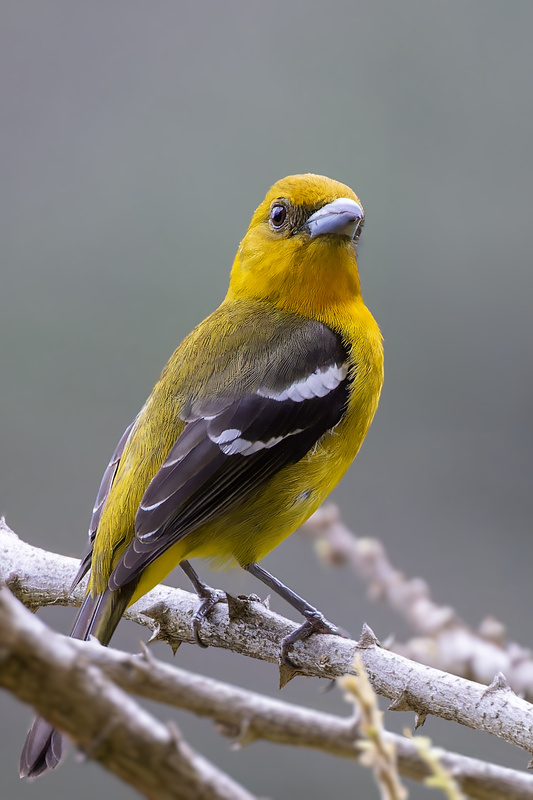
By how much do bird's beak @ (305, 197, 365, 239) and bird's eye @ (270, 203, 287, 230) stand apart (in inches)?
6.0

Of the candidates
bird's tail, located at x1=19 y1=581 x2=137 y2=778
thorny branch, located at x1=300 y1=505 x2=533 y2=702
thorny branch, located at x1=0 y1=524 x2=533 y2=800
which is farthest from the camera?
thorny branch, located at x1=300 y1=505 x2=533 y2=702

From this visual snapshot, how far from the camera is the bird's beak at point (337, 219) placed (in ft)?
10.4

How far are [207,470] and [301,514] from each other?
425 millimetres

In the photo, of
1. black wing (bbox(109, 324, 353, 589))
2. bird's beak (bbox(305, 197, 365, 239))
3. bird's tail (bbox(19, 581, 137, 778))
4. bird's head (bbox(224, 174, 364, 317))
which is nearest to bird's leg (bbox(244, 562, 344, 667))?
black wing (bbox(109, 324, 353, 589))

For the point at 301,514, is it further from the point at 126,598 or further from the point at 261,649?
the point at 126,598

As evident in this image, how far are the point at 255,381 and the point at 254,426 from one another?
18cm

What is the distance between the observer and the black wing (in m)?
2.65

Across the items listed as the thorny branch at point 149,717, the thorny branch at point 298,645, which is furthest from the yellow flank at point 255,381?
the thorny branch at point 149,717

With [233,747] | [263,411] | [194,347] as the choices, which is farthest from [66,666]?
[194,347]

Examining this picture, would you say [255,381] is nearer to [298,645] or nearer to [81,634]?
[298,645]

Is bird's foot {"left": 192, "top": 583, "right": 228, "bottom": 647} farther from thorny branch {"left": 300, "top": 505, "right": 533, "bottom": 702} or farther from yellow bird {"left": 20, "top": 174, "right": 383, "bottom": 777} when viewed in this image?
thorny branch {"left": 300, "top": 505, "right": 533, "bottom": 702}

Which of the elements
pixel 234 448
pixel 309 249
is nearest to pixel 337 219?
pixel 309 249

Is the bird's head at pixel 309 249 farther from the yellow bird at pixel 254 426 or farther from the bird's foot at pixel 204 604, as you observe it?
the bird's foot at pixel 204 604

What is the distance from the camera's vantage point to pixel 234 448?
2.83 m
